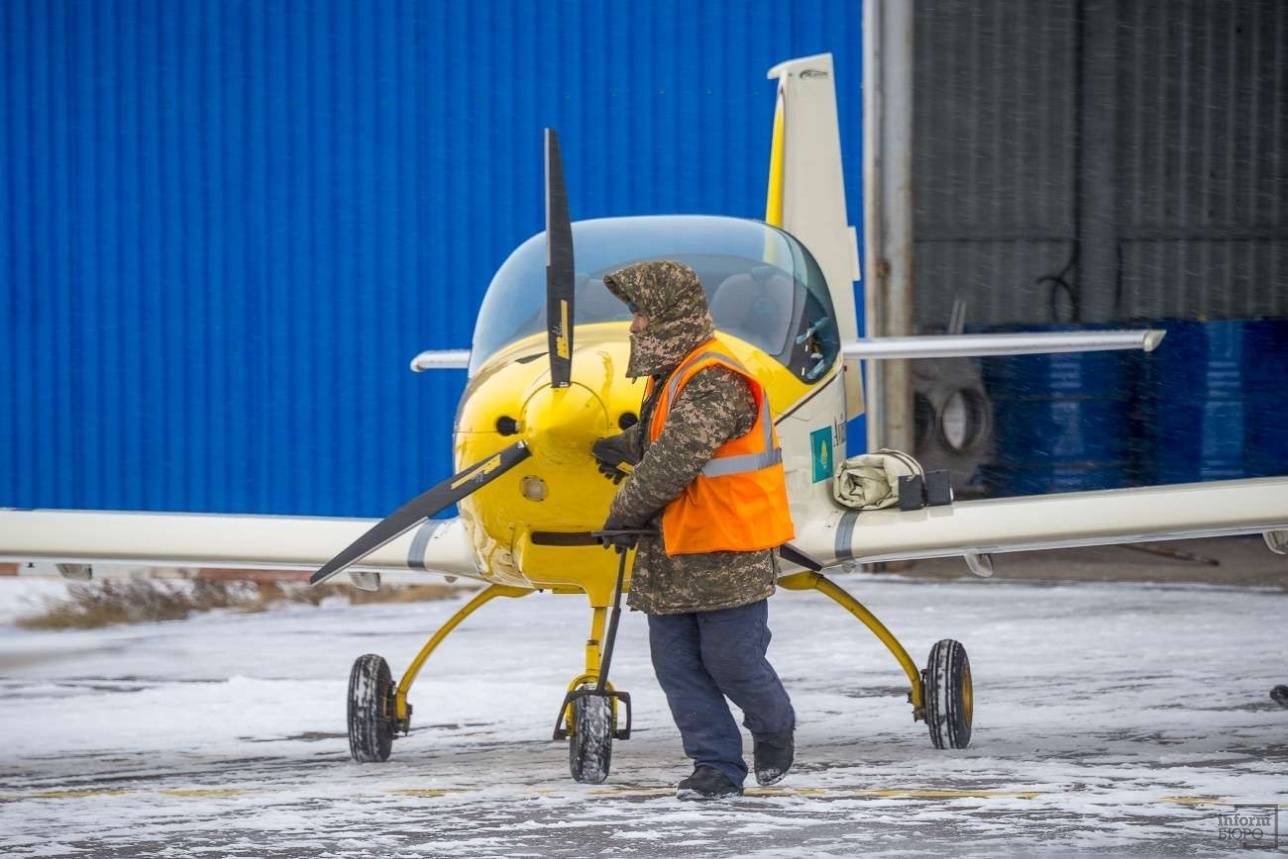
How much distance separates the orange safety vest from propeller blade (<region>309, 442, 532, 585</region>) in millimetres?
493

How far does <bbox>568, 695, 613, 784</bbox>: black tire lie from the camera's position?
234 inches

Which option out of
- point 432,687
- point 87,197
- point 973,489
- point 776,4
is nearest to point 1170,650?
point 432,687

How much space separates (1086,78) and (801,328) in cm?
856

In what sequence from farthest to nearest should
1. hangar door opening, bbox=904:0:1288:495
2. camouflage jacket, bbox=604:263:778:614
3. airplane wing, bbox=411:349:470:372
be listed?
hangar door opening, bbox=904:0:1288:495, airplane wing, bbox=411:349:470:372, camouflage jacket, bbox=604:263:778:614

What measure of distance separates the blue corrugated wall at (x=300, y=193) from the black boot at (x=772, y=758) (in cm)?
802

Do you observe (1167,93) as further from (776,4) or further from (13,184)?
(13,184)

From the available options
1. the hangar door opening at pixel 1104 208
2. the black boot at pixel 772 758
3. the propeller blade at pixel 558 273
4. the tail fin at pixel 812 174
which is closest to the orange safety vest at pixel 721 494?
the propeller blade at pixel 558 273

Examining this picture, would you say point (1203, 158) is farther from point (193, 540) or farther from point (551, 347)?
point (551, 347)

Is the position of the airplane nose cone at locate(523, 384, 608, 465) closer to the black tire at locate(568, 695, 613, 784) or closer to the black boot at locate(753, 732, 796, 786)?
the black tire at locate(568, 695, 613, 784)

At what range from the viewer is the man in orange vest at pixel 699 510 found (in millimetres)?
5371

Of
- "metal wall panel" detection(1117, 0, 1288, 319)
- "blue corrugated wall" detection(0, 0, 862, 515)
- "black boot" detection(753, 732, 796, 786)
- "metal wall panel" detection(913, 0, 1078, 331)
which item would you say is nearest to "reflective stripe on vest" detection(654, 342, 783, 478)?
"black boot" detection(753, 732, 796, 786)

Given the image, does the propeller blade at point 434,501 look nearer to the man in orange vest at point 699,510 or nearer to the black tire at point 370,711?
the man in orange vest at point 699,510

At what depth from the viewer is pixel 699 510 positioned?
17.8 feet

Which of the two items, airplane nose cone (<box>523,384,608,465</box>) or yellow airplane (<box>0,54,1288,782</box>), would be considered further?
yellow airplane (<box>0,54,1288,782</box>)
